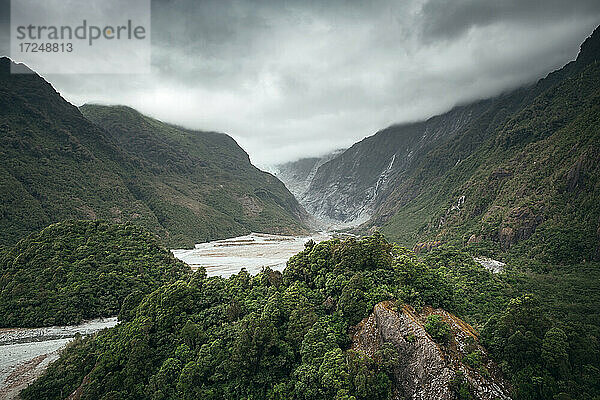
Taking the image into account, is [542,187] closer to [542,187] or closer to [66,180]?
[542,187]

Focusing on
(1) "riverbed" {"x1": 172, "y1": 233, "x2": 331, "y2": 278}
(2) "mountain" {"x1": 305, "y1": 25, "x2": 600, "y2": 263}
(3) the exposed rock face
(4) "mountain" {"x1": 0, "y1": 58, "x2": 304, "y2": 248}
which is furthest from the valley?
(1) "riverbed" {"x1": 172, "y1": 233, "x2": 331, "y2": 278}

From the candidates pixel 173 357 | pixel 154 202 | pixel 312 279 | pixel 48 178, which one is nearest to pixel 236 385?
Answer: pixel 173 357

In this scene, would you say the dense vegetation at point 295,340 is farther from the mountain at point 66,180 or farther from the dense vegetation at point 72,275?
the mountain at point 66,180

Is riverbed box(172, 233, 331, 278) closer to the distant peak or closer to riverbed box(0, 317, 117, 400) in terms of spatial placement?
riverbed box(0, 317, 117, 400)

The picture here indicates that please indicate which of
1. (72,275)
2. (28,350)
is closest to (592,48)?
(72,275)

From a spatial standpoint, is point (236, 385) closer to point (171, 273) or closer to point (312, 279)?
point (312, 279)
